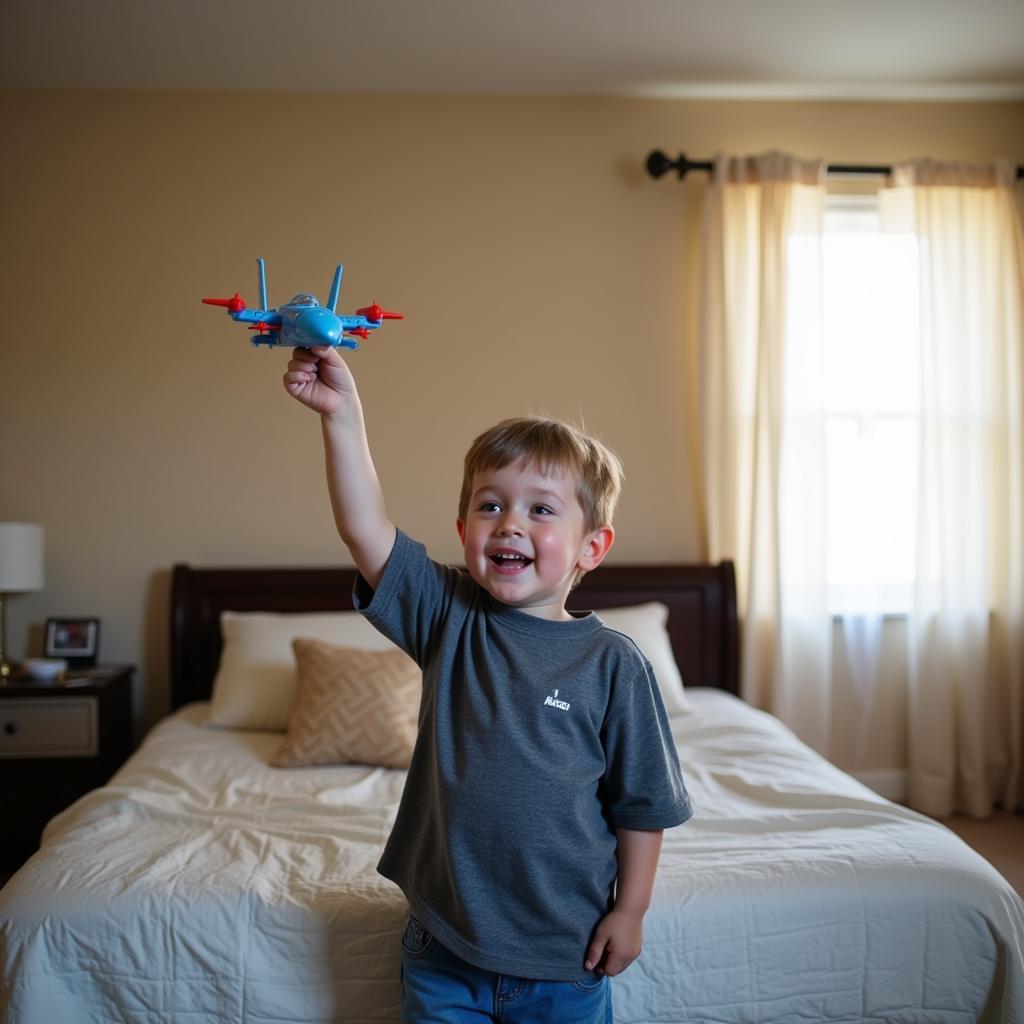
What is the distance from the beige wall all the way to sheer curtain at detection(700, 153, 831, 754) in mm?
133

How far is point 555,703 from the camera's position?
1.23m

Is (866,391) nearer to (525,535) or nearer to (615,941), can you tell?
(525,535)

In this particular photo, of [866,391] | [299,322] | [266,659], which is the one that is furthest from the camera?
[866,391]

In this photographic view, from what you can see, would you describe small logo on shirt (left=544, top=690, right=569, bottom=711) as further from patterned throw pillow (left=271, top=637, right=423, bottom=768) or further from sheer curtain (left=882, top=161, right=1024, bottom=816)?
sheer curtain (left=882, top=161, right=1024, bottom=816)

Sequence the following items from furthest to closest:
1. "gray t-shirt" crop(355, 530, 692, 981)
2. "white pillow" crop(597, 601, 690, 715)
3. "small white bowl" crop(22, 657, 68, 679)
A: 1. "small white bowl" crop(22, 657, 68, 679)
2. "white pillow" crop(597, 601, 690, 715)
3. "gray t-shirt" crop(355, 530, 692, 981)

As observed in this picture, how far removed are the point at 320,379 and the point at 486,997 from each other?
2.63 feet

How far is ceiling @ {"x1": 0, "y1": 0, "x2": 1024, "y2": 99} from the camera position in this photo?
9.34 feet

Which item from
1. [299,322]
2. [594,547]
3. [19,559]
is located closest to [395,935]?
[594,547]

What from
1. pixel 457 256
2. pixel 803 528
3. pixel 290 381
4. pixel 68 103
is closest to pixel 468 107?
pixel 457 256

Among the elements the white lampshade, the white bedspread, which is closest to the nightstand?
the white lampshade

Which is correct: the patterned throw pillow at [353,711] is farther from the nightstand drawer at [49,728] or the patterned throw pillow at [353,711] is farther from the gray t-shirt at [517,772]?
the gray t-shirt at [517,772]

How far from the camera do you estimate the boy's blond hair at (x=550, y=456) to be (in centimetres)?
130

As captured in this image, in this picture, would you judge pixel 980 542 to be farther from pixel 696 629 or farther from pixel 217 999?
pixel 217 999

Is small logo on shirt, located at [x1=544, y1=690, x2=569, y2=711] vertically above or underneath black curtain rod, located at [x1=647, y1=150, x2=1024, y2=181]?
underneath
